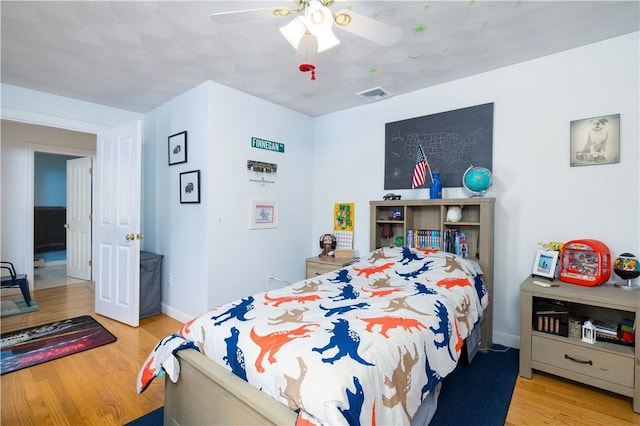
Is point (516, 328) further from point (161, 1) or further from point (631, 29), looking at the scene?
point (161, 1)

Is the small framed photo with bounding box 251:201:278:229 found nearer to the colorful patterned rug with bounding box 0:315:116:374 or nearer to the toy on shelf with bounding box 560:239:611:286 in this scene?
the colorful patterned rug with bounding box 0:315:116:374

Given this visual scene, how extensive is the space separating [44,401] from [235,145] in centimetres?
245

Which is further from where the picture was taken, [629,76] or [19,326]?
[19,326]

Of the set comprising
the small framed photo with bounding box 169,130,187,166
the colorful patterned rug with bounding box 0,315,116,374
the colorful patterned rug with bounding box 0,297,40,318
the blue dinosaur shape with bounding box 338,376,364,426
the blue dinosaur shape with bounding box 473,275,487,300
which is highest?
the small framed photo with bounding box 169,130,187,166

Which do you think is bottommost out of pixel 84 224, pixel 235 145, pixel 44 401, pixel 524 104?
pixel 44 401

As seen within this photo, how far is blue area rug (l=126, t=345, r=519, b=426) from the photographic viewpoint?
5.75 ft

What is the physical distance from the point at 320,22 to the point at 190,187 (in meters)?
2.20

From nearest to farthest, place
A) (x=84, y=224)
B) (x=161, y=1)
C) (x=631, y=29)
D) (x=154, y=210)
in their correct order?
(x=161, y=1), (x=631, y=29), (x=154, y=210), (x=84, y=224)

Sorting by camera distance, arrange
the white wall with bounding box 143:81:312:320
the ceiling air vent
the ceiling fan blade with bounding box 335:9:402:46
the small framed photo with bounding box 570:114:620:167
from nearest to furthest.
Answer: the ceiling fan blade with bounding box 335:9:402:46, the small framed photo with bounding box 570:114:620:167, the white wall with bounding box 143:81:312:320, the ceiling air vent

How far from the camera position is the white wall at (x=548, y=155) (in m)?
2.18

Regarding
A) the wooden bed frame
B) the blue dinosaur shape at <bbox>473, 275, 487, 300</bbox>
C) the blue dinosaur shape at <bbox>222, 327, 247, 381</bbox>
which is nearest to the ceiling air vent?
the blue dinosaur shape at <bbox>473, 275, 487, 300</bbox>

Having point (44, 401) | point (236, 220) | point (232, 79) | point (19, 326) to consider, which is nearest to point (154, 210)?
point (236, 220)

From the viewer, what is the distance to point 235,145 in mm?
3188

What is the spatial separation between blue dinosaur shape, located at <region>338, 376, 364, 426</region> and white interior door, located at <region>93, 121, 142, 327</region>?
9.49ft
